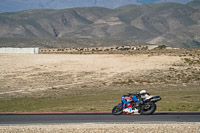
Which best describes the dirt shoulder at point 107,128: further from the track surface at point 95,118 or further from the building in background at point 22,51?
the building in background at point 22,51

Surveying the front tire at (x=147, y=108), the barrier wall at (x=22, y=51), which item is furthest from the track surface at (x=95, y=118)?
the barrier wall at (x=22, y=51)

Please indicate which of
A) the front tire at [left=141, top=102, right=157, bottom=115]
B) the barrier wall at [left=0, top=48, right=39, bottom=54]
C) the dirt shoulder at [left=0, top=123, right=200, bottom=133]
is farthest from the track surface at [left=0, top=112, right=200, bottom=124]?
the barrier wall at [left=0, top=48, right=39, bottom=54]

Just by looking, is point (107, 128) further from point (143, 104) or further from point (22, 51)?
point (22, 51)

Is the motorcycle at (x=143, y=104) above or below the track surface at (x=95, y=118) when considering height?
above

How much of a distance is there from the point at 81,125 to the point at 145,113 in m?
3.70

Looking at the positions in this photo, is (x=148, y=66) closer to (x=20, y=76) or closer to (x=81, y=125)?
(x=20, y=76)

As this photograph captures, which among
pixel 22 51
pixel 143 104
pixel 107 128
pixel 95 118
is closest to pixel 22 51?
pixel 22 51

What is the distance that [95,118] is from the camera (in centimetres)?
1678

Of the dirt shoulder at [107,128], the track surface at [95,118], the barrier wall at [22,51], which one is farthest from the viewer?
the barrier wall at [22,51]

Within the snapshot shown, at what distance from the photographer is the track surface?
1584cm

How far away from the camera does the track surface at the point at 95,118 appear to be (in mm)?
15836

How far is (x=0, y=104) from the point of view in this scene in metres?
28.0

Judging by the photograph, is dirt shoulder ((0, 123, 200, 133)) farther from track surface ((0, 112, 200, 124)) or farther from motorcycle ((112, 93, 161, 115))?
motorcycle ((112, 93, 161, 115))

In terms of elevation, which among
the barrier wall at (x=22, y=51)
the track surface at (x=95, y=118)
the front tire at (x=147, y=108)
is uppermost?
the barrier wall at (x=22, y=51)
